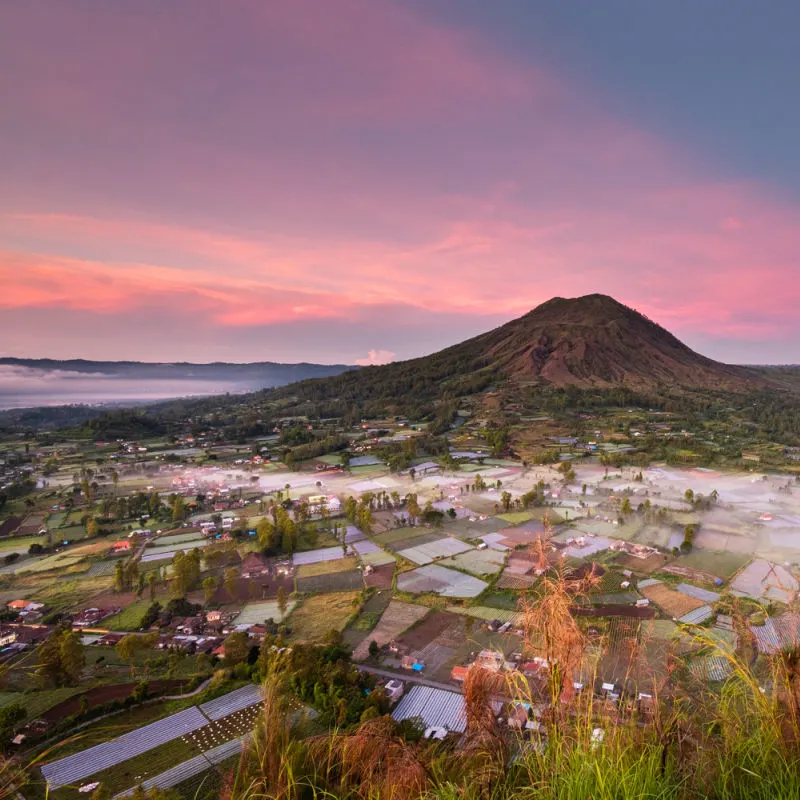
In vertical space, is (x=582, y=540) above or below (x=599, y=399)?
below

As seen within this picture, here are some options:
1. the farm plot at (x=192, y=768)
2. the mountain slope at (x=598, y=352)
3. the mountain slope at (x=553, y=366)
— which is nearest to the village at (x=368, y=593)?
the farm plot at (x=192, y=768)

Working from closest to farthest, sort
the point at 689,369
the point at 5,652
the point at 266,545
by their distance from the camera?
1. the point at 5,652
2. the point at 266,545
3. the point at 689,369

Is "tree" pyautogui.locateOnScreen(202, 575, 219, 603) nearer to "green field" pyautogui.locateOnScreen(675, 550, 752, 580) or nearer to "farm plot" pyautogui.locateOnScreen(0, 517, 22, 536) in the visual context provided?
"farm plot" pyautogui.locateOnScreen(0, 517, 22, 536)

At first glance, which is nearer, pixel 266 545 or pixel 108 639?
pixel 108 639

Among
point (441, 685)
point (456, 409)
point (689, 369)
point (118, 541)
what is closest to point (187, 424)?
point (456, 409)

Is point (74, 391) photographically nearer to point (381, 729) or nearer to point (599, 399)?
point (599, 399)

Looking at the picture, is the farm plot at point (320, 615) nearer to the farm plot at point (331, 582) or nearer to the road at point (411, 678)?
the farm plot at point (331, 582)

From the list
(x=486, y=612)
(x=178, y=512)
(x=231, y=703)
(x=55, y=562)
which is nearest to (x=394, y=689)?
(x=231, y=703)

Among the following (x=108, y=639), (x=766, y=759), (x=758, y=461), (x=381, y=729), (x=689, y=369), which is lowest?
(x=108, y=639)
